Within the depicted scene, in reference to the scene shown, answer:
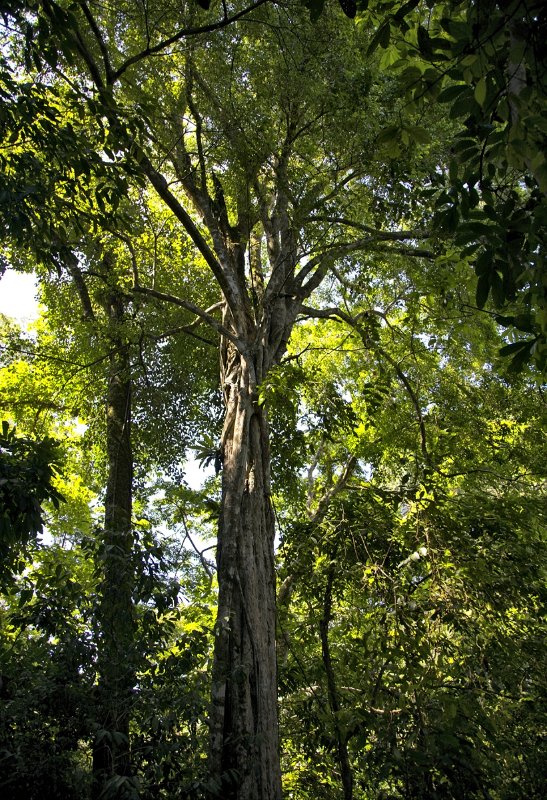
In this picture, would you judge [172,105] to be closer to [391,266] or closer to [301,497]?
[391,266]

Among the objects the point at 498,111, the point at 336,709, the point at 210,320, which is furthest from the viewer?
the point at 210,320

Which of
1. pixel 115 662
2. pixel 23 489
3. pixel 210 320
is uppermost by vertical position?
pixel 210 320

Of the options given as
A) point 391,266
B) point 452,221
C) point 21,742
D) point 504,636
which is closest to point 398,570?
point 504,636

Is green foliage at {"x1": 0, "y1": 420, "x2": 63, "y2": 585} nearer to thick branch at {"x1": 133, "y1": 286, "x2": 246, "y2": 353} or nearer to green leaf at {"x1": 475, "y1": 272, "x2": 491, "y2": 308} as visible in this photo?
green leaf at {"x1": 475, "y1": 272, "x2": 491, "y2": 308}

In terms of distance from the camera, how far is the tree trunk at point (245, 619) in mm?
4320

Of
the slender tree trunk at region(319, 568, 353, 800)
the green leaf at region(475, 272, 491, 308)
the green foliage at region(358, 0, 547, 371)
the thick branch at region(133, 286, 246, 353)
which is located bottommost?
the slender tree trunk at region(319, 568, 353, 800)

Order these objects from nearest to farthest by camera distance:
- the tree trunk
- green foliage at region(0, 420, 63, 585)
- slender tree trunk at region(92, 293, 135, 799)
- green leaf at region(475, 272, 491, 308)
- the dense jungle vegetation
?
green leaf at region(475, 272, 491, 308)
the dense jungle vegetation
green foliage at region(0, 420, 63, 585)
slender tree trunk at region(92, 293, 135, 799)
the tree trunk

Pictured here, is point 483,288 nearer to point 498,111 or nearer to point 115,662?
point 498,111

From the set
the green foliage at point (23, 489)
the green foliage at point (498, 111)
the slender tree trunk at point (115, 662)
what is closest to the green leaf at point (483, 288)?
the green foliage at point (498, 111)

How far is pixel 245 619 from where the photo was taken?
16.4ft

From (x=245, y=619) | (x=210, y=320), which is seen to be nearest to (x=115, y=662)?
(x=245, y=619)

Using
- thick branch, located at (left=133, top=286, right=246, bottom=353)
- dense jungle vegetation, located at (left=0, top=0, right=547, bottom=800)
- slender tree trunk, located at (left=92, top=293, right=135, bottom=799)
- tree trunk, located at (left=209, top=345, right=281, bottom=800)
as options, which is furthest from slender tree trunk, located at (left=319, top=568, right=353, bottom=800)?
thick branch, located at (left=133, top=286, right=246, bottom=353)

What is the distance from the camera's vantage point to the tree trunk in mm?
4320

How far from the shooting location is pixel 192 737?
3.62 meters
